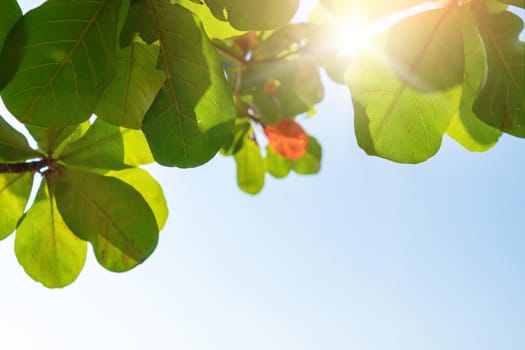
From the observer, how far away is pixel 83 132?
1.60 metres

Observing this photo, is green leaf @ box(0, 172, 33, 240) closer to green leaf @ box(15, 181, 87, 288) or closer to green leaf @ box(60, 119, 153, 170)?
green leaf @ box(15, 181, 87, 288)

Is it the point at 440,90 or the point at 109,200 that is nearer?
the point at 440,90

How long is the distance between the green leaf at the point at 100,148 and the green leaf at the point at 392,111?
0.78m

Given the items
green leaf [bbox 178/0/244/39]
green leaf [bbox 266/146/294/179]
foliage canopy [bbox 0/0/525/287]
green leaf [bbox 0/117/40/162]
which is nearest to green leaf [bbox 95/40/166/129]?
foliage canopy [bbox 0/0/525/287]

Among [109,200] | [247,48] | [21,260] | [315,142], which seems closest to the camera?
[109,200]

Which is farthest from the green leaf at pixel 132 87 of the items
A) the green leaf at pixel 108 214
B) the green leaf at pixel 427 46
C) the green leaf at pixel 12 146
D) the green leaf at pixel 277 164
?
the green leaf at pixel 277 164

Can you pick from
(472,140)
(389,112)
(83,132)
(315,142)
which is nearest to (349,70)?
(389,112)

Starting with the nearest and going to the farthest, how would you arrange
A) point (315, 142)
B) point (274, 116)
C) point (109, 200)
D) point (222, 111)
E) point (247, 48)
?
point (222, 111) < point (109, 200) < point (247, 48) < point (274, 116) < point (315, 142)

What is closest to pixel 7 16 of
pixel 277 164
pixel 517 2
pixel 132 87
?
pixel 132 87

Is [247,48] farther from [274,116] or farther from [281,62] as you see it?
[274,116]

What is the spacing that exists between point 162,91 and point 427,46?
2.09 ft

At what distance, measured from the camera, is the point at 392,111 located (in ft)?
3.90

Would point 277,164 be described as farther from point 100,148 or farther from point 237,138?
point 100,148

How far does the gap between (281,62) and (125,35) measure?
62.6 inches
